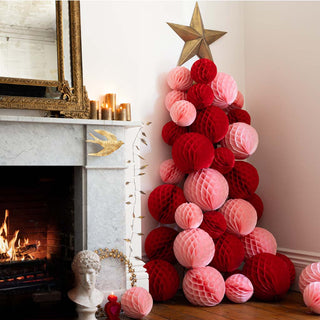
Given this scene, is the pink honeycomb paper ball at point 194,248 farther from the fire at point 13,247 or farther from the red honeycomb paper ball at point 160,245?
the fire at point 13,247

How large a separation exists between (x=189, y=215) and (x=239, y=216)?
38cm

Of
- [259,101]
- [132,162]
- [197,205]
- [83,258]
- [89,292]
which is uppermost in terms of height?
[259,101]

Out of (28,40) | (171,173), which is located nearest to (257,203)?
(171,173)

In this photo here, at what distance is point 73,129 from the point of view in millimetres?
2740

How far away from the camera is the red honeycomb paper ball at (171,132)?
331 centimetres

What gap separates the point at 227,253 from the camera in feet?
10.2

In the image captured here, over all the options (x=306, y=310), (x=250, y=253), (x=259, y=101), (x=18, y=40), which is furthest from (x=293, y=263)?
(x=18, y=40)

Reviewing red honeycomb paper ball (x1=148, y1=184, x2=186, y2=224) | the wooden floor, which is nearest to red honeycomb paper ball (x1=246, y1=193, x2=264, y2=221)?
red honeycomb paper ball (x1=148, y1=184, x2=186, y2=224)

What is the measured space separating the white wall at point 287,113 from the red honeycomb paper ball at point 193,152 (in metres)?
0.73

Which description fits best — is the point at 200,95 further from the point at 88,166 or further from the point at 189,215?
the point at 88,166

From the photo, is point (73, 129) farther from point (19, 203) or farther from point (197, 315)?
point (197, 315)

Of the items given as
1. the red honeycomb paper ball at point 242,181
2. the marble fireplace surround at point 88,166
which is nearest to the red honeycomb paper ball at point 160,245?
the marble fireplace surround at point 88,166

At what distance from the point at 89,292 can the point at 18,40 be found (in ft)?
4.65

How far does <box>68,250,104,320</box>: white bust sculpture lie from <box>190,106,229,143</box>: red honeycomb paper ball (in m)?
1.11
